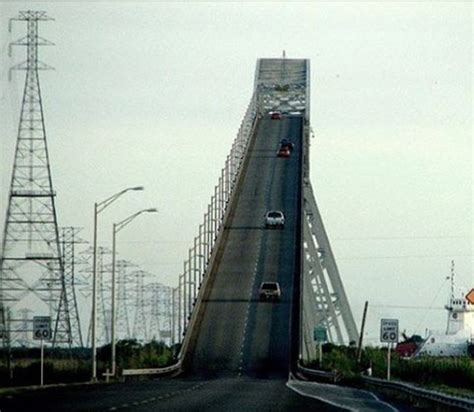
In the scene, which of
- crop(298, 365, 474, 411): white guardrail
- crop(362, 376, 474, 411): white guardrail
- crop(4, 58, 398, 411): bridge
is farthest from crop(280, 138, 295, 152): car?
crop(362, 376, 474, 411): white guardrail

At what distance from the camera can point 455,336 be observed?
102250 mm

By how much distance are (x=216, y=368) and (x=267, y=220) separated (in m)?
30.1

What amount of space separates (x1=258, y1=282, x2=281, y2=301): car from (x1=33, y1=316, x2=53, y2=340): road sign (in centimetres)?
3861

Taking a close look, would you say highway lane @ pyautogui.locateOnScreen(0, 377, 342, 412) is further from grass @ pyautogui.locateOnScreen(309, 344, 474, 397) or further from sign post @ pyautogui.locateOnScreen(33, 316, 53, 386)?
grass @ pyautogui.locateOnScreen(309, 344, 474, 397)

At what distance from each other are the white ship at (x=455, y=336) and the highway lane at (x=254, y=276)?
9.58 meters

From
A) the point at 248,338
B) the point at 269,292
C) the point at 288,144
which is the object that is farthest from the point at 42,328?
the point at 288,144

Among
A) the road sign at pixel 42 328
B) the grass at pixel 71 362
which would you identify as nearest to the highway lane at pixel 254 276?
the grass at pixel 71 362

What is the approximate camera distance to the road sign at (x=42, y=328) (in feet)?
207

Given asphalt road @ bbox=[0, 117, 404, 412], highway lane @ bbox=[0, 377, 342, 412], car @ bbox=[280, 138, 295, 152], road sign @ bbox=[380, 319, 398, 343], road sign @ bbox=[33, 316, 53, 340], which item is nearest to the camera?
highway lane @ bbox=[0, 377, 342, 412]

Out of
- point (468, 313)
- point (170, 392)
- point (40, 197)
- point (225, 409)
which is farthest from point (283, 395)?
point (468, 313)

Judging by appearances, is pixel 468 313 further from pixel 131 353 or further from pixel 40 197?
pixel 40 197

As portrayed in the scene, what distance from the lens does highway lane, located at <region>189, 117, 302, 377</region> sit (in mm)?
90438

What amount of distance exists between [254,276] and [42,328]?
44.1 m

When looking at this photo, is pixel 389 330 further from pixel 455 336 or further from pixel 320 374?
pixel 455 336
